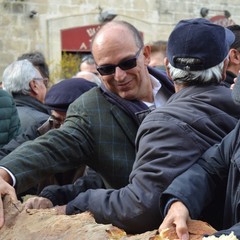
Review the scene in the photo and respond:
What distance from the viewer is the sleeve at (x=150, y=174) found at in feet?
7.35

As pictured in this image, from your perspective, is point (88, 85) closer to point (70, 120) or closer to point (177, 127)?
point (70, 120)

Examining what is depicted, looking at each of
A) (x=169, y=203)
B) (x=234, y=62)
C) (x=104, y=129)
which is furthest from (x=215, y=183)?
(x=234, y=62)

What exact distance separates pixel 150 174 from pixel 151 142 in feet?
0.40

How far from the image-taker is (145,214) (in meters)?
2.27

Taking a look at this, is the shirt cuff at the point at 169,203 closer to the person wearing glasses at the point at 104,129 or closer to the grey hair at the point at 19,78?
the person wearing glasses at the point at 104,129

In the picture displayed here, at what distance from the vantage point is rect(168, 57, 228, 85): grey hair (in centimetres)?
246

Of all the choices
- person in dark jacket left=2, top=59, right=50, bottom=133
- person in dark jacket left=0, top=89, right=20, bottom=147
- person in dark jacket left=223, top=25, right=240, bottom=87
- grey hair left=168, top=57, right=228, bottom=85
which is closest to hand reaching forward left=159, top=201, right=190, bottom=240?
grey hair left=168, top=57, right=228, bottom=85

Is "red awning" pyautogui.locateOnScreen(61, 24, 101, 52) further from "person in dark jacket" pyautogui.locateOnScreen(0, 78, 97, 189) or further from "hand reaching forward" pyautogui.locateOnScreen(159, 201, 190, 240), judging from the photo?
"hand reaching forward" pyautogui.locateOnScreen(159, 201, 190, 240)

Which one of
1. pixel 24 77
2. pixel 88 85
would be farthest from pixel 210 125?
pixel 24 77

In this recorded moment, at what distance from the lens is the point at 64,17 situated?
44.8 ft

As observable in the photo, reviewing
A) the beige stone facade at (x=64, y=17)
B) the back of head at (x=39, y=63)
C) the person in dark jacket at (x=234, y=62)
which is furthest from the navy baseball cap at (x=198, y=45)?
the beige stone facade at (x=64, y=17)

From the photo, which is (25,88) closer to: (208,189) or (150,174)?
(150,174)

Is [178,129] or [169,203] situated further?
[178,129]

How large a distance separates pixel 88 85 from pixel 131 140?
4.12 feet
